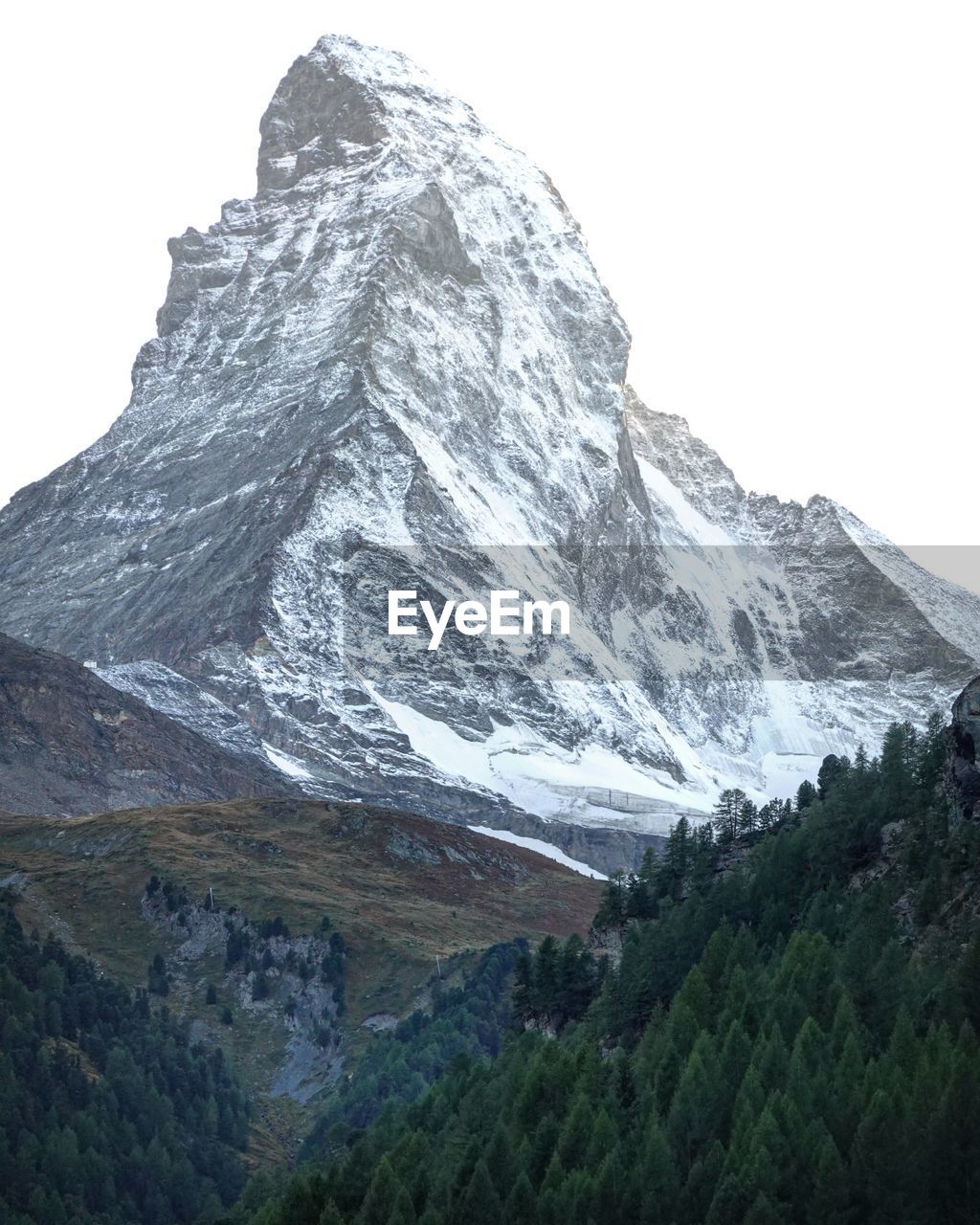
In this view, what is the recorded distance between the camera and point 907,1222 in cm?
6912

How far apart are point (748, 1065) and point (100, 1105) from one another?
6933 cm

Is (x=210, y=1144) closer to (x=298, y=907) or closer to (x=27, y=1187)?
(x=27, y=1187)

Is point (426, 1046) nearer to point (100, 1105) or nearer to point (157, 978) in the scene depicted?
point (100, 1105)

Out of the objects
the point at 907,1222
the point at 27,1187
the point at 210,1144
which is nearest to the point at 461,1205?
the point at 907,1222

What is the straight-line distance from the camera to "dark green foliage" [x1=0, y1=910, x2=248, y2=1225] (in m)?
128

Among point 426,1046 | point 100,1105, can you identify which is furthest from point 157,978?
point 100,1105

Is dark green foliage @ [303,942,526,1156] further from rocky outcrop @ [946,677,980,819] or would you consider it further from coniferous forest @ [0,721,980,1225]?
rocky outcrop @ [946,677,980,819]

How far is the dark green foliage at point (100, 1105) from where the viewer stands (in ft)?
420

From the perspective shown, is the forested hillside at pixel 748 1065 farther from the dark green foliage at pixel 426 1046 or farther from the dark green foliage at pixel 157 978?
the dark green foliage at pixel 157 978

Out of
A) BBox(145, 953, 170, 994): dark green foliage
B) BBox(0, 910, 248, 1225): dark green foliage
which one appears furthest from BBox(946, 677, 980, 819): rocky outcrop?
BBox(145, 953, 170, 994): dark green foliage

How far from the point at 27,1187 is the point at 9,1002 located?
26.2 meters

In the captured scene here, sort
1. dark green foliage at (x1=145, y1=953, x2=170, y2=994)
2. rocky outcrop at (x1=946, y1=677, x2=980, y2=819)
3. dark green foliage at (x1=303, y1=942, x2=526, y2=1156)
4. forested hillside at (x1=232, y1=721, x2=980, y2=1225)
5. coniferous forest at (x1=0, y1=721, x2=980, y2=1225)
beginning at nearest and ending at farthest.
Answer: forested hillside at (x1=232, y1=721, x2=980, y2=1225), coniferous forest at (x1=0, y1=721, x2=980, y2=1225), rocky outcrop at (x1=946, y1=677, x2=980, y2=819), dark green foliage at (x1=303, y1=942, x2=526, y2=1156), dark green foliage at (x1=145, y1=953, x2=170, y2=994)

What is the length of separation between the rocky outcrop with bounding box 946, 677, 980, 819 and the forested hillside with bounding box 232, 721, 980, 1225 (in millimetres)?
1321

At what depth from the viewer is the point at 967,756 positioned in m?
100
